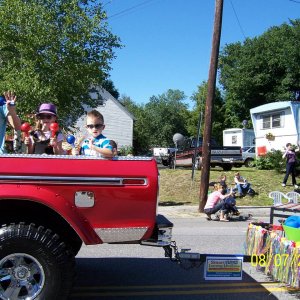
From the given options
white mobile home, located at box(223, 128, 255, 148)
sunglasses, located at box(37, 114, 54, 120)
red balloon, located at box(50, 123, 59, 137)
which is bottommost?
red balloon, located at box(50, 123, 59, 137)

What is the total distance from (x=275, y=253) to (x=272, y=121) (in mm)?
22459

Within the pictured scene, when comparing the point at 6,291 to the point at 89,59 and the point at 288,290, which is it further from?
the point at 89,59

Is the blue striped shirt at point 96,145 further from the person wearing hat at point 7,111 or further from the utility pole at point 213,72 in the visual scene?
the utility pole at point 213,72

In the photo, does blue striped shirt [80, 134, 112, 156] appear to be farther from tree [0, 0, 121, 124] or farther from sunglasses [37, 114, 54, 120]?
tree [0, 0, 121, 124]

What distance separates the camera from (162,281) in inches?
207

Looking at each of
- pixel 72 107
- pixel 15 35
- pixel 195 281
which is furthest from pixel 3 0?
pixel 195 281

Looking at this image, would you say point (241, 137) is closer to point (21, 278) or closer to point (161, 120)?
point (21, 278)

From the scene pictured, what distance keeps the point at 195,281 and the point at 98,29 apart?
488 inches

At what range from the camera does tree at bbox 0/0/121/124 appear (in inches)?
540

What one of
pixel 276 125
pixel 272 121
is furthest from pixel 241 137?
pixel 276 125

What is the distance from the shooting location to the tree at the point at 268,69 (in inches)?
1549

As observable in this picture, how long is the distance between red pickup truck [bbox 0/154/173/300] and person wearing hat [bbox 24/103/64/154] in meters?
0.82

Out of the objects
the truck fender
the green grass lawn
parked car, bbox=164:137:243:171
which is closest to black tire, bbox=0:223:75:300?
the truck fender

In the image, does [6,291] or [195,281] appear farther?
[195,281]
